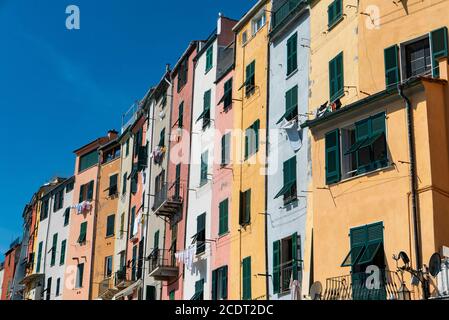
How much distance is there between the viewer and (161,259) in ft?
142

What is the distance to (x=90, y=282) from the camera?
56062mm

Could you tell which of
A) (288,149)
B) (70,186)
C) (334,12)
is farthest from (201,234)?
(70,186)

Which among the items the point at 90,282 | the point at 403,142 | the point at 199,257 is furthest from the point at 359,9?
the point at 90,282

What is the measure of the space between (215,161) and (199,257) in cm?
483

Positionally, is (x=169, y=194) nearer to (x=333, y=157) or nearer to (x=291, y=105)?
(x=291, y=105)

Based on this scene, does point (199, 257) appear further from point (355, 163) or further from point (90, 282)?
point (90, 282)

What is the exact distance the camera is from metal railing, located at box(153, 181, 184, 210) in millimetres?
42500

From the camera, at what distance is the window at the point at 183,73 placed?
46.6 metres

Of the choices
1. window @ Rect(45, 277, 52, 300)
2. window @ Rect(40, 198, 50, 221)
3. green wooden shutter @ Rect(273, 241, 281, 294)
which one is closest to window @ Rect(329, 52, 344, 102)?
green wooden shutter @ Rect(273, 241, 281, 294)

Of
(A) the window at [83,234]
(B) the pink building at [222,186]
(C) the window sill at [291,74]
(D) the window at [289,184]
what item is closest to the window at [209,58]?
(B) the pink building at [222,186]

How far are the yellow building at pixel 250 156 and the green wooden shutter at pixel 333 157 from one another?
594cm

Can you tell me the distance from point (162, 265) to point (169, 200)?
3.57 m

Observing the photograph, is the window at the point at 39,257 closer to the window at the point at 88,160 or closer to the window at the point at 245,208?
the window at the point at 88,160
